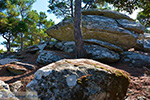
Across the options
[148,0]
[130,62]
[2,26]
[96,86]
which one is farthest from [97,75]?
[2,26]

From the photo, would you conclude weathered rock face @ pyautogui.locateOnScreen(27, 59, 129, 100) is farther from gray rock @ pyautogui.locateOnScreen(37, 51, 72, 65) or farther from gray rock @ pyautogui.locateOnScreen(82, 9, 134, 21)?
gray rock @ pyautogui.locateOnScreen(82, 9, 134, 21)

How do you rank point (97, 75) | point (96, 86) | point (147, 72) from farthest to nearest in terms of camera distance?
point (147, 72) < point (97, 75) < point (96, 86)

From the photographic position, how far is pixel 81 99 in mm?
2895

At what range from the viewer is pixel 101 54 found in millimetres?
7824

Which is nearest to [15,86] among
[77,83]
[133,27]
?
[77,83]

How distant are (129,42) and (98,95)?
7.68 meters

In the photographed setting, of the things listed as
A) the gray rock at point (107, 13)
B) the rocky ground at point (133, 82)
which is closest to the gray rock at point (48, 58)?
the rocky ground at point (133, 82)

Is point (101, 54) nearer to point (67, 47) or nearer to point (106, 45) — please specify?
point (106, 45)

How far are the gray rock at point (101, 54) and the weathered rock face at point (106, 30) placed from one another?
1312 millimetres

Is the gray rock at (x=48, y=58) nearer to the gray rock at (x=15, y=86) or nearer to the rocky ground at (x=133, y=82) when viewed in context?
the rocky ground at (x=133, y=82)

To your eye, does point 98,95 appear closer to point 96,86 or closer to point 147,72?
point 96,86

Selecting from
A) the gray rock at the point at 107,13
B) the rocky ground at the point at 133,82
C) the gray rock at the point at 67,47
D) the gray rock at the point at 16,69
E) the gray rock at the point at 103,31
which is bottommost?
the rocky ground at the point at 133,82

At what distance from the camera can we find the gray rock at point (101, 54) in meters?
7.74

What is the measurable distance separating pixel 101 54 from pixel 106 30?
2.21 metres
